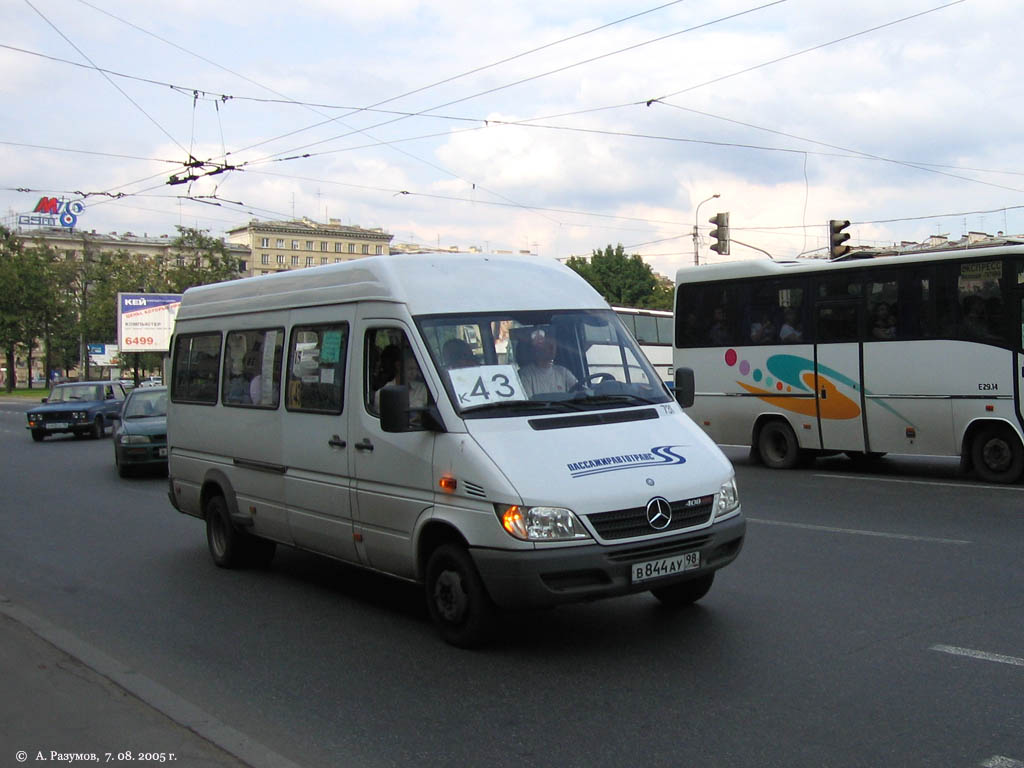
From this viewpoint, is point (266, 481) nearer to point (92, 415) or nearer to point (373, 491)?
point (373, 491)

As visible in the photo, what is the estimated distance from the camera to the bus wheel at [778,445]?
1633 centimetres

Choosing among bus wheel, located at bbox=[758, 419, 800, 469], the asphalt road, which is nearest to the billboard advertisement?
bus wheel, located at bbox=[758, 419, 800, 469]

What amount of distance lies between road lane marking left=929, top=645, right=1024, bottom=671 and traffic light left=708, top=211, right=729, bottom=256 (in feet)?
79.4

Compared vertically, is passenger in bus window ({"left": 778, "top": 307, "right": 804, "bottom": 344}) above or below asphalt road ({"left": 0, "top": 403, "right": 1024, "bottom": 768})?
above

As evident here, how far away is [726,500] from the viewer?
6.51 meters

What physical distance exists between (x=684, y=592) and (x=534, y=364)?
186cm

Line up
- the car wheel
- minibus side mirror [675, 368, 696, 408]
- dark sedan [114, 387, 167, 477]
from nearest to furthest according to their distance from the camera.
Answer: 1. the car wheel
2. minibus side mirror [675, 368, 696, 408]
3. dark sedan [114, 387, 167, 477]

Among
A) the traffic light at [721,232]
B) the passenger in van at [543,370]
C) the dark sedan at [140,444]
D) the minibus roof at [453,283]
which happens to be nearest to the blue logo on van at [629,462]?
the passenger in van at [543,370]

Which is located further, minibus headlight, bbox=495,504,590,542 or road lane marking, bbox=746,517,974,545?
road lane marking, bbox=746,517,974,545

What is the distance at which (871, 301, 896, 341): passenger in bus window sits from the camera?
15.0m

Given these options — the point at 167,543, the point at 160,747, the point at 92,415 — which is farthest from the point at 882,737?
the point at 92,415

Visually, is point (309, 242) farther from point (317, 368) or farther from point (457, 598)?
point (457, 598)

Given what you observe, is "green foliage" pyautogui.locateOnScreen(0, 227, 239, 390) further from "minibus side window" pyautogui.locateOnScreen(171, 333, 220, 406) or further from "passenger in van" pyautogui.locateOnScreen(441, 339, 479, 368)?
"passenger in van" pyautogui.locateOnScreen(441, 339, 479, 368)

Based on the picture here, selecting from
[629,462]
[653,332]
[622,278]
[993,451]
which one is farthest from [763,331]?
[622,278]
